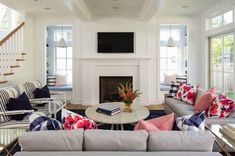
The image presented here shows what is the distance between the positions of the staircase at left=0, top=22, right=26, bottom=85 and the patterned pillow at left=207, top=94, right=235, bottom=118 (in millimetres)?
3907

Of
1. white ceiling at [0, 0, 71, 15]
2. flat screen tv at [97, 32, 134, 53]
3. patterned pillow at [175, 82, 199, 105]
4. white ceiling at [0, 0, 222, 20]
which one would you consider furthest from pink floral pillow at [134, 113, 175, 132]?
flat screen tv at [97, 32, 134, 53]

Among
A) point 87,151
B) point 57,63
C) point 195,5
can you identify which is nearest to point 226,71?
point 195,5

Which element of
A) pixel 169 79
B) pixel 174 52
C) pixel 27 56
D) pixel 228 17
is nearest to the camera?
pixel 228 17

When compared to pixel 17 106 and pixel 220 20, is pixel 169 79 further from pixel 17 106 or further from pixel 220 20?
pixel 17 106

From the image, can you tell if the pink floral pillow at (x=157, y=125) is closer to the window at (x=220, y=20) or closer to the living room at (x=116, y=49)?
the living room at (x=116, y=49)

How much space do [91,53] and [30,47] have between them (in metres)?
1.75

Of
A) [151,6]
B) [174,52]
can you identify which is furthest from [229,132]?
[174,52]

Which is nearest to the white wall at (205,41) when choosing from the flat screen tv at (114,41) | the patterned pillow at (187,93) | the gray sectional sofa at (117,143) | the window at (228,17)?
the window at (228,17)

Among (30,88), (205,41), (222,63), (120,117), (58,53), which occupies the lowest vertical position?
(120,117)

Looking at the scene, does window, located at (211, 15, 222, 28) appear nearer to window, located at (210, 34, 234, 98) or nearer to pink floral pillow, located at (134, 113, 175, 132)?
window, located at (210, 34, 234, 98)

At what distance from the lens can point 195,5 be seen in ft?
16.5

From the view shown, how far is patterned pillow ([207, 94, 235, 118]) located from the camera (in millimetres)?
2852

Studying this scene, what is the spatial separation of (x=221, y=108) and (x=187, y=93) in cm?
122

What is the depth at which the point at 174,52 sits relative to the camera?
22.5 ft
